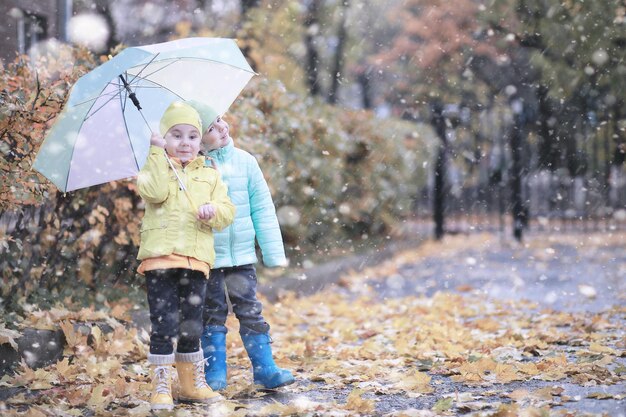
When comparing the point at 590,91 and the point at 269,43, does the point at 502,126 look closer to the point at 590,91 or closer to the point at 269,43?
the point at 590,91

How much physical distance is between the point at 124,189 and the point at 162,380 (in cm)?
271

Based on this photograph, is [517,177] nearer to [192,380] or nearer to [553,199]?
[553,199]

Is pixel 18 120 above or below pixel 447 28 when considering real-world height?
below

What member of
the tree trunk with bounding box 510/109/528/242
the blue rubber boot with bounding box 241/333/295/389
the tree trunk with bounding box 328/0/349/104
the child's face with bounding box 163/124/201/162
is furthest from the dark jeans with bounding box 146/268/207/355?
the tree trunk with bounding box 328/0/349/104

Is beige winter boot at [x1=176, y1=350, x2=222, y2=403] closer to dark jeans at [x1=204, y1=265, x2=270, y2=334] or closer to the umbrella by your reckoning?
dark jeans at [x1=204, y1=265, x2=270, y2=334]

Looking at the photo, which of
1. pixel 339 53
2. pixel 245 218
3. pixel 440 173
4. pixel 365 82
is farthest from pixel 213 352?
pixel 365 82

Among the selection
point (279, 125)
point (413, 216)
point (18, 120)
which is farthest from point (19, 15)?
point (413, 216)

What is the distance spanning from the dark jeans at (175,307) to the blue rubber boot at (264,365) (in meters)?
0.42

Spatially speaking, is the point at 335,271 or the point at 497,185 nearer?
the point at 335,271

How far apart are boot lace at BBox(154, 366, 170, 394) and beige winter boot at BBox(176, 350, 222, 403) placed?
0.15 metres

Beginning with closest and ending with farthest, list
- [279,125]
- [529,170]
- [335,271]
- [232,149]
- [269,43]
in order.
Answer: [232,149]
[279,125]
[335,271]
[269,43]
[529,170]

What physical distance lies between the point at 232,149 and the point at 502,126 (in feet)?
41.7

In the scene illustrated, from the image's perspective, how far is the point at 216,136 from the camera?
4207 mm

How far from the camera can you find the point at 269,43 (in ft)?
49.6
